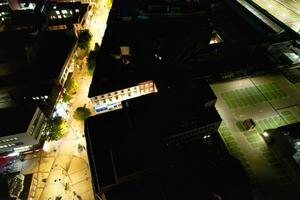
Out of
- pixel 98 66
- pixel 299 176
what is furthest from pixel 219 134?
pixel 98 66

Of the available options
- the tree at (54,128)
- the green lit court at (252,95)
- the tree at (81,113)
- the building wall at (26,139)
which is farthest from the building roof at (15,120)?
the green lit court at (252,95)

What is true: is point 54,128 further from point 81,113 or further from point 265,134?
point 265,134

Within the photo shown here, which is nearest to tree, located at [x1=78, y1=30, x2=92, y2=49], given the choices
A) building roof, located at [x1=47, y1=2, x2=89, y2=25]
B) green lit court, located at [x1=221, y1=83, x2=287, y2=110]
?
building roof, located at [x1=47, y1=2, x2=89, y2=25]

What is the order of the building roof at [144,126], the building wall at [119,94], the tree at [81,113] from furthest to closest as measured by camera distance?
the tree at [81,113] → the building wall at [119,94] → the building roof at [144,126]

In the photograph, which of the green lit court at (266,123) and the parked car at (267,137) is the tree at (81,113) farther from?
the parked car at (267,137)

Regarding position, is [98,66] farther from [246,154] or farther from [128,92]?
[246,154]
